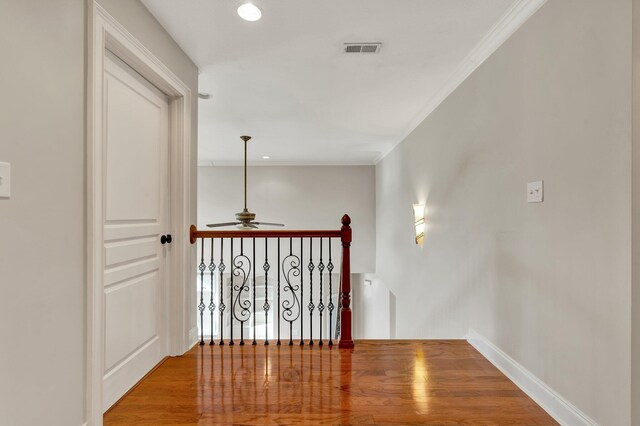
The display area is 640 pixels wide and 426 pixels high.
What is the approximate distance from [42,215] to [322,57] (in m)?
2.12

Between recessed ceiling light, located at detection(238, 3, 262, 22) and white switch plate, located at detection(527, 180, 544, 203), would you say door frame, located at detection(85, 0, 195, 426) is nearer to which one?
recessed ceiling light, located at detection(238, 3, 262, 22)

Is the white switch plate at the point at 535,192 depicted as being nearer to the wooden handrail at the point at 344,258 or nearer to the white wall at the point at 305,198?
the wooden handrail at the point at 344,258

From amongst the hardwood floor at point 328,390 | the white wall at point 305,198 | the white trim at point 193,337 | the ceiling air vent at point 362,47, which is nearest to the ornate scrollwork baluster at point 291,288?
the hardwood floor at point 328,390

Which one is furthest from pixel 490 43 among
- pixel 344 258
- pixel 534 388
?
pixel 534 388

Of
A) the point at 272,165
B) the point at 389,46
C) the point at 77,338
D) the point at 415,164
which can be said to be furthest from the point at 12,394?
the point at 272,165

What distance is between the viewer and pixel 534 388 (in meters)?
1.99

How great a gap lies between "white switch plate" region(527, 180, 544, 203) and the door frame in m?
2.30

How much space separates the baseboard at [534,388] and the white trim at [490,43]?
2096 millimetres

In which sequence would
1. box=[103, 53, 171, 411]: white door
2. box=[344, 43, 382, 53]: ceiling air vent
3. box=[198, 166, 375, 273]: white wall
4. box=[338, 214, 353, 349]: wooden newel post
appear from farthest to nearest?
box=[198, 166, 375, 273]: white wall, box=[338, 214, 353, 349]: wooden newel post, box=[344, 43, 382, 53]: ceiling air vent, box=[103, 53, 171, 411]: white door

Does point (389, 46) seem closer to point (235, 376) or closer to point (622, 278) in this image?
point (622, 278)

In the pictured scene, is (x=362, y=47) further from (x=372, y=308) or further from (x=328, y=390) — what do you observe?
(x=372, y=308)

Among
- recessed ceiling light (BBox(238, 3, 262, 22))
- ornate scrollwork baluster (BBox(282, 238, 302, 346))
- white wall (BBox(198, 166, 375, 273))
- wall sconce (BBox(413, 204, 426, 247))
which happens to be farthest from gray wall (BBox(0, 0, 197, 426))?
white wall (BBox(198, 166, 375, 273))

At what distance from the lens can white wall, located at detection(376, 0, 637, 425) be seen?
1.44 metres

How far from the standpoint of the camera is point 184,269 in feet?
8.66
